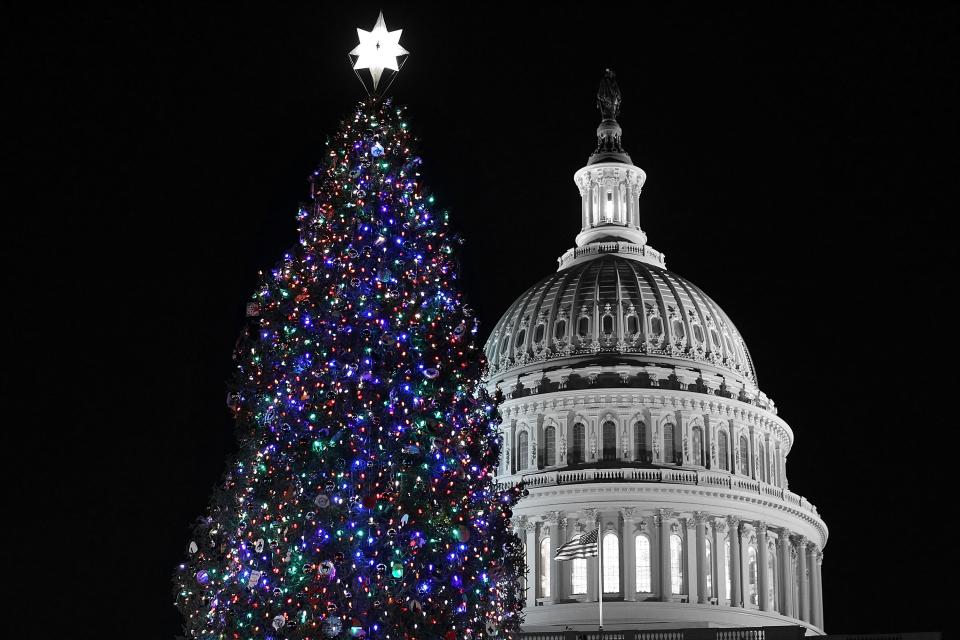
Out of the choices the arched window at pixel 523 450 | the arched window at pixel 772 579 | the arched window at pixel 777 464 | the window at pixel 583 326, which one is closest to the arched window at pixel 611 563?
the arched window at pixel 523 450

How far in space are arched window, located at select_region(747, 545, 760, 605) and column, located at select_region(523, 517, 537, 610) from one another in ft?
40.6

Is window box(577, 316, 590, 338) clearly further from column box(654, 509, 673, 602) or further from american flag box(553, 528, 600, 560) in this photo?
american flag box(553, 528, 600, 560)

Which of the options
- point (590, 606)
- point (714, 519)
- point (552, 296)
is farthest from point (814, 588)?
point (552, 296)

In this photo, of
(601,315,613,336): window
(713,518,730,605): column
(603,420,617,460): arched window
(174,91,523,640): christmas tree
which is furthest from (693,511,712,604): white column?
(174,91,523,640): christmas tree

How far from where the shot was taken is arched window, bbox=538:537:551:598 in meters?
91.8

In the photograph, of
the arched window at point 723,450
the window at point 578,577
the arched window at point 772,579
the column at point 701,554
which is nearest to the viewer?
the column at point 701,554

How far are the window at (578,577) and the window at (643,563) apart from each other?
9.95ft

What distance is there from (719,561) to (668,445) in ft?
26.7

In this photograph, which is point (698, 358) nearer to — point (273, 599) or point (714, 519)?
point (714, 519)

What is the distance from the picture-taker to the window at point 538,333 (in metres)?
102

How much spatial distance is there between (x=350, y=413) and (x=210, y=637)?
545 cm

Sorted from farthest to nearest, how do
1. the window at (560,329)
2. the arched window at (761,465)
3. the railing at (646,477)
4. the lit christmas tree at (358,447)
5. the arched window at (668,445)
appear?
the window at (560,329), the arched window at (761,465), the arched window at (668,445), the railing at (646,477), the lit christmas tree at (358,447)

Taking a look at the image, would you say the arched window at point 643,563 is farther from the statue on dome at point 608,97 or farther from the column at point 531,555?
the statue on dome at point 608,97

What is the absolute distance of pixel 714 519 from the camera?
9231 cm
